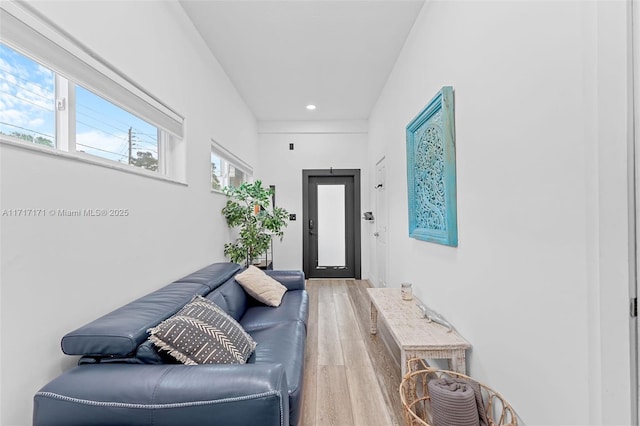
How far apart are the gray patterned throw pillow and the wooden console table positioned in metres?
0.88

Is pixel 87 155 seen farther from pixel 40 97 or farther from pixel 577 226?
pixel 577 226

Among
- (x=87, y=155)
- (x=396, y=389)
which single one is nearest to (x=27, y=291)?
(x=87, y=155)

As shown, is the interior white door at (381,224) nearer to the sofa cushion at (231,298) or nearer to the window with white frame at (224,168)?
the window with white frame at (224,168)

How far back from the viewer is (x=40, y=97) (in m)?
1.33

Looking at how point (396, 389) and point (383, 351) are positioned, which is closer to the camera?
point (396, 389)

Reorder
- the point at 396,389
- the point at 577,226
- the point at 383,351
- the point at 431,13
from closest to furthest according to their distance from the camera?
the point at 577,226
the point at 396,389
the point at 431,13
the point at 383,351

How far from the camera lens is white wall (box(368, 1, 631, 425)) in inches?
35.6

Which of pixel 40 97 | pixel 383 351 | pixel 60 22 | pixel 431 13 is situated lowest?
pixel 383 351

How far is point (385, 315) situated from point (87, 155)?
2.05 metres

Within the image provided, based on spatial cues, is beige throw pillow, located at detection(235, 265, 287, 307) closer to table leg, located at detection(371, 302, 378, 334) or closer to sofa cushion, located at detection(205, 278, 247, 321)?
sofa cushion, located at detection(205, 278, 247, 321)

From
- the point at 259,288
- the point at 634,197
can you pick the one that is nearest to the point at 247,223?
the point at 259,288

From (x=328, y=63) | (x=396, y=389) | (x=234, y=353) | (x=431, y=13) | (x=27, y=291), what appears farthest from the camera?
(x=328, y=63)

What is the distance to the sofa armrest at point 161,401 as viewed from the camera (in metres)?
1.00

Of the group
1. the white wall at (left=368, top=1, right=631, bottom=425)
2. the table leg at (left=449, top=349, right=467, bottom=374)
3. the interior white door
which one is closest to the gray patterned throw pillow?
the table leg at (left=449, top=349, right=467, bottom=374)
